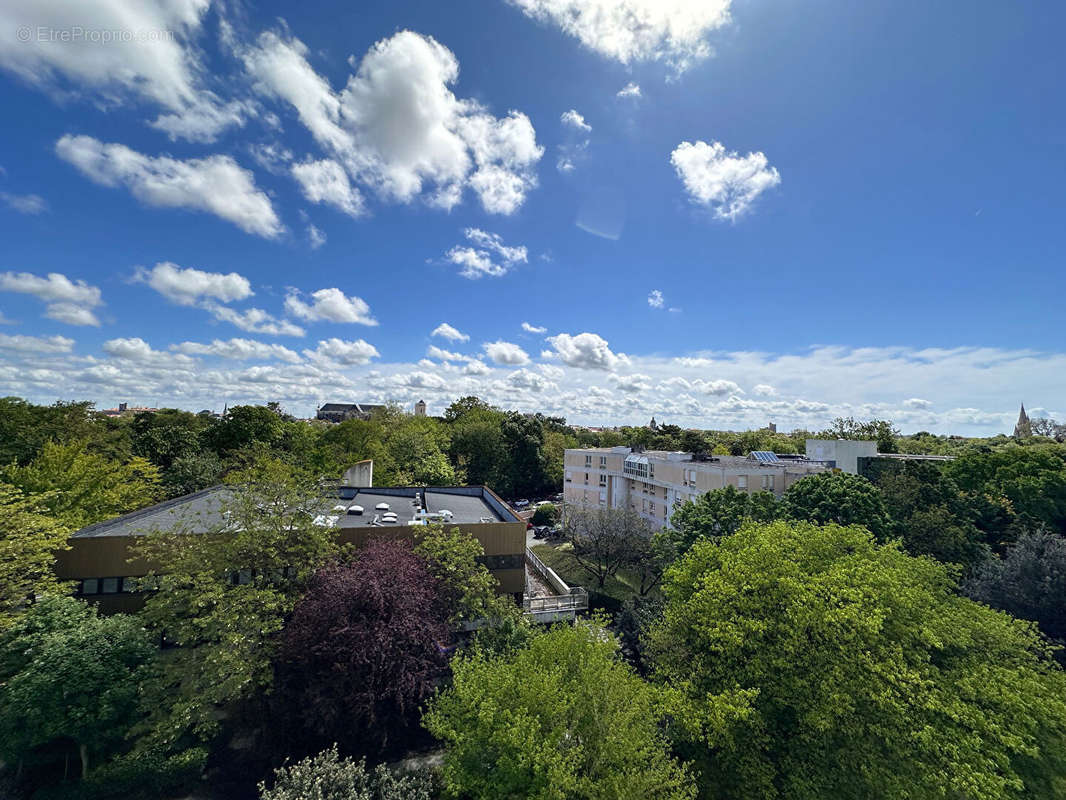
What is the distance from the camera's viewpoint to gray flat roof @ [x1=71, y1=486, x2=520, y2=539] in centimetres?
2023

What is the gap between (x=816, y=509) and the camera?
27.5 meters

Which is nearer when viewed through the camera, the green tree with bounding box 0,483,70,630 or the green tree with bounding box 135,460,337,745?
the green tree with bounding box 135,460,337,745

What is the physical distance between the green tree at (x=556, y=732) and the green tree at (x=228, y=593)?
7.97m

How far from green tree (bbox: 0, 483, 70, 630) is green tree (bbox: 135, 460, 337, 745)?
111 inches

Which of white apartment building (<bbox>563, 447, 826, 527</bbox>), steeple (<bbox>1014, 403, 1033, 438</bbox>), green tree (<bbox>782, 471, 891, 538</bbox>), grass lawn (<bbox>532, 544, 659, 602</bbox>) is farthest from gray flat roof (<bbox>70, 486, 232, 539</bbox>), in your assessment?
steeple (<bbox>1014, 403, 1033, 438</bbox>)

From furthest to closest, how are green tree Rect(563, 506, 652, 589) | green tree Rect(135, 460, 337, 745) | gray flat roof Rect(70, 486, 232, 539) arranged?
→ 1. green tree Rect(563, 506, 652, 589)
2. gray flat roof Rect(70, 486, 232, 539)
3. green tree Rect(135, 460, 337, 745)

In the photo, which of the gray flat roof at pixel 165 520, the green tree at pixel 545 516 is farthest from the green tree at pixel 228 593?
the green tree at pixel 545 516

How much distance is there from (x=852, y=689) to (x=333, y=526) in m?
21.3

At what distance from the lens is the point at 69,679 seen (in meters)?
14.2

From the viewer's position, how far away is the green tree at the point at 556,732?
35.9ft

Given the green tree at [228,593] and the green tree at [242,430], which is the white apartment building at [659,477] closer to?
the green tree at [228,593]

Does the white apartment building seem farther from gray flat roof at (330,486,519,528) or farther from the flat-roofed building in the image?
the flat-roofed building

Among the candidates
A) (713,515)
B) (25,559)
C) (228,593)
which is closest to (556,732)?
(228,593)

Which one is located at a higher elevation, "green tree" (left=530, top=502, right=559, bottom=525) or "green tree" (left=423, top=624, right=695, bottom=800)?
"green tree" (left=423, top=624, right=695, bottom=800)
